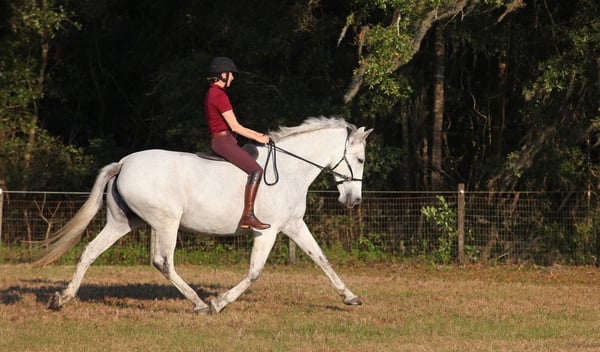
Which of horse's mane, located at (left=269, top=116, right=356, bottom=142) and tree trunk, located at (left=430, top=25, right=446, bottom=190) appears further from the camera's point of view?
tree trunk, located at (left=430, top=25, right=446, bottom=190)

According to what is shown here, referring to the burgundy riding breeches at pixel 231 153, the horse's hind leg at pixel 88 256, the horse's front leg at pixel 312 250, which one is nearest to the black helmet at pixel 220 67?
the burgundy riding breeches at pixel 231 153

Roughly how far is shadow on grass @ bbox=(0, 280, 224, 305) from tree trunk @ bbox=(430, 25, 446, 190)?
8.60 meters

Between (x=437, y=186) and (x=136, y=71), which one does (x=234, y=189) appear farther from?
(x=136, y=71)

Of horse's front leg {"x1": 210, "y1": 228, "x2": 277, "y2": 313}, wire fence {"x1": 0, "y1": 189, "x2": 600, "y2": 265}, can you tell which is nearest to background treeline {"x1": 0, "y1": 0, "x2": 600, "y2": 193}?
wire fence {"x1": 0, "y1": 189, "x2": 600, "y2": 265}

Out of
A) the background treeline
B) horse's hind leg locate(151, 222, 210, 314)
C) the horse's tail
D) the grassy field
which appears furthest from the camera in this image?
the background treeline

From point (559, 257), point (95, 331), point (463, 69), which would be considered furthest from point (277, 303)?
point (463, 69)

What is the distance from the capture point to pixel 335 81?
20.9m

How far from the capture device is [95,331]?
905 cm

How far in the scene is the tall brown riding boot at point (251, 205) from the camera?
10.1 metres

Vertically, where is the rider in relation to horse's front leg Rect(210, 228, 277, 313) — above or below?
above

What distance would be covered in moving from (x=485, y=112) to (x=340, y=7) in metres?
4.47

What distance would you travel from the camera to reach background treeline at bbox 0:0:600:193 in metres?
17.8

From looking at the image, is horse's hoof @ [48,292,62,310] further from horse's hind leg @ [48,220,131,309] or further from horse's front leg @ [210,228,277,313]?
horse's front leg @ [210,228,277,313]

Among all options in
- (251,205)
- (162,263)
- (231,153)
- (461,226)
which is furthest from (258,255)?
(461,226)
